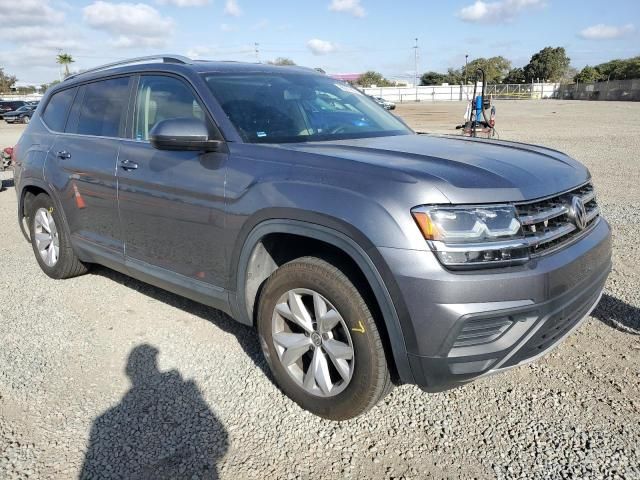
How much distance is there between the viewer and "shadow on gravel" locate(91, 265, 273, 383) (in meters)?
3.61

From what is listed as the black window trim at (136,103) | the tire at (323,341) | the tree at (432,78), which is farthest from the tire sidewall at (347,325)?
the tree at (432,78)

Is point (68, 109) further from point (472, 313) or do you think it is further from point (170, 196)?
point (472, 313)

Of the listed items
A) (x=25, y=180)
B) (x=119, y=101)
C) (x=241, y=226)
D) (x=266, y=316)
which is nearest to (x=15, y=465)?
(x=266, y=316)

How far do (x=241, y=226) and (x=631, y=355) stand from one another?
8.45ft

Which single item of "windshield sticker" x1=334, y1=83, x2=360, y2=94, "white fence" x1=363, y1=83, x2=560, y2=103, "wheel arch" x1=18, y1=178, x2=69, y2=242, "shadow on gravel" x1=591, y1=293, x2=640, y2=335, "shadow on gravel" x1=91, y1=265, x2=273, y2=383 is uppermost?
"windshield sticker" x1=334, y1=83, x2=360, y2=94

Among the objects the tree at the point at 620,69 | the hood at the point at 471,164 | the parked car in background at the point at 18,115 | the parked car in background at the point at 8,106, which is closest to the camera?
the hood at the point at 471,164

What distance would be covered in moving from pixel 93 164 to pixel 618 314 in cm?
409

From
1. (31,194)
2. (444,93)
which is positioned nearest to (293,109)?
(31,194)

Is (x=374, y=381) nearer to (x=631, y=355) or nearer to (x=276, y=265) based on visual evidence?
(x=276, y=265)

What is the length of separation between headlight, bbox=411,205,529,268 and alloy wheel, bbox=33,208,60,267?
3809mm

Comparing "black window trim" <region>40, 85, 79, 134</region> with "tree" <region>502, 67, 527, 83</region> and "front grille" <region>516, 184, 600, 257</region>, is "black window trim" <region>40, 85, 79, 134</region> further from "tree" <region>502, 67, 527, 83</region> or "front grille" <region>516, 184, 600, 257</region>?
→ "tree" <region>502, 67, 527, 83</region>

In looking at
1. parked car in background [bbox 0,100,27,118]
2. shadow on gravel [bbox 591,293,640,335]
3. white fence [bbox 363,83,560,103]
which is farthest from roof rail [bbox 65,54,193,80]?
white fence [bbox 363,83,560,103]

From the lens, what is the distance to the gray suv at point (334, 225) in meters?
2.31

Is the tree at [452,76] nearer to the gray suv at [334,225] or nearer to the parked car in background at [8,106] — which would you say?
the parked car in background at [8,106]
